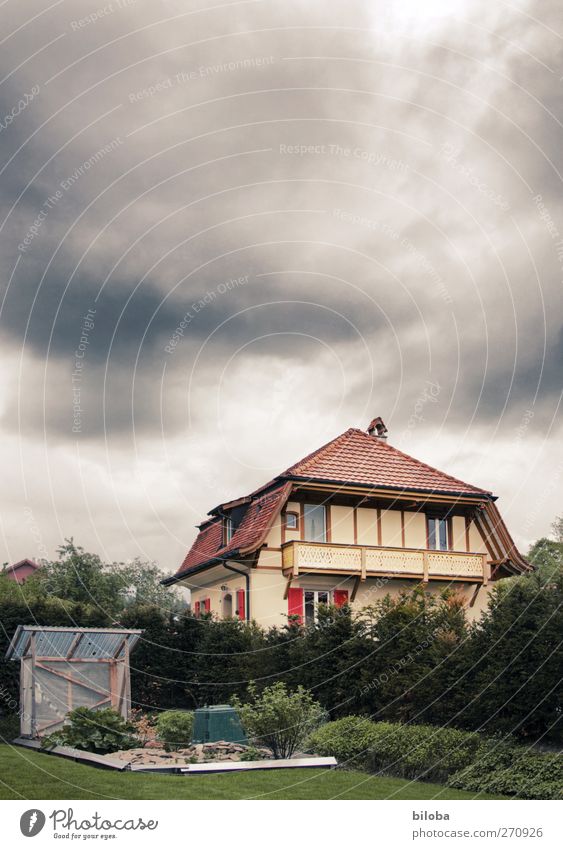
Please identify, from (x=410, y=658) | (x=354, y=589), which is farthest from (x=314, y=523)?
(x=410, y=658)

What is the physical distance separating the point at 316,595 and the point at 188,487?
42.4 feet

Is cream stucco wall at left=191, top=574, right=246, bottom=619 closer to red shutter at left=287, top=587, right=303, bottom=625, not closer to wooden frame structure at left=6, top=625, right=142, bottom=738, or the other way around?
red shutter at left=287, top=587, right=303, bottom=625

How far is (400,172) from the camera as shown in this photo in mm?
14750

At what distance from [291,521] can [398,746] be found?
45.7 feet

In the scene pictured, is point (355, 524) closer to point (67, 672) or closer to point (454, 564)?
point (454, 564)

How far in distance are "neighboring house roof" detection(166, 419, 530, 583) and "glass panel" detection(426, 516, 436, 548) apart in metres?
1.28

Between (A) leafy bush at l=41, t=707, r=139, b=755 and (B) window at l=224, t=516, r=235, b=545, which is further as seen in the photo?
(B) window at l=224, t=516, r=235, b=545

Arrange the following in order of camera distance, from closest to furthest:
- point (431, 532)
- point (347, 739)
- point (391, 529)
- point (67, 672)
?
point (347, 739), point (67, 672), point (391, 529), point (431, 532)

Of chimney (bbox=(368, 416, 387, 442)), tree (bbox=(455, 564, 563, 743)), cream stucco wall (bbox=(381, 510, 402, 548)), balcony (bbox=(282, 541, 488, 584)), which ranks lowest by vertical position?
tree (bbox=(455, 564, 563, 743))

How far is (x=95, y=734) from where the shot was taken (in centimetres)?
1666

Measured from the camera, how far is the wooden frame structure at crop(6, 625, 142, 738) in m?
19.2

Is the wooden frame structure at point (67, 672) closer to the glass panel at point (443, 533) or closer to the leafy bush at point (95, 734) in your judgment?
the leafy bush at point (95, 734)

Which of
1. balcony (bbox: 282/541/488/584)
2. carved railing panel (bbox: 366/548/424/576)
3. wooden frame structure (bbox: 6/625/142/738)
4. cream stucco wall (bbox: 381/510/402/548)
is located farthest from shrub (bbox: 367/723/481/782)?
cream stucco wall (bbox: 381/510/402/548)

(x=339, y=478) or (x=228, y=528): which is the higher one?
(x=339, y=478)
